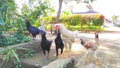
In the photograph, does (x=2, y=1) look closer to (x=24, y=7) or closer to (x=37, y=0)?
(x=24, y=7)

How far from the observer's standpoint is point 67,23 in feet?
46.9

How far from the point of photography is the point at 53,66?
3568mm

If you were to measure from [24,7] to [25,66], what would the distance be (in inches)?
90.8

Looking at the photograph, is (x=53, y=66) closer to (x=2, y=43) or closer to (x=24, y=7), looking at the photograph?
(x=2, y=43)

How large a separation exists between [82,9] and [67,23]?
5995mm

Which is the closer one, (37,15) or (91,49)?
(91,49)

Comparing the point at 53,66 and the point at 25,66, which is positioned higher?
the point at 53,66

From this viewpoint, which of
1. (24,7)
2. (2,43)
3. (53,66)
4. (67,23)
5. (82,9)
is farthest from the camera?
(82,9)

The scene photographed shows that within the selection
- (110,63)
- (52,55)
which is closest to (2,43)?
(52,55)

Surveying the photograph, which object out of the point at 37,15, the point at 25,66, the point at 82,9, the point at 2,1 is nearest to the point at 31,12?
the point at 37,15

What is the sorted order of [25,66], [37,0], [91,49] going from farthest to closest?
1. [37,0]
2. [25,66]
3. [91,49]

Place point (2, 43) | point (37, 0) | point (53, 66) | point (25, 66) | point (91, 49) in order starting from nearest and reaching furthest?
point (53, 66) → point (91, 49) → point (25, 66) → point (2, 43) → point (37, 0)

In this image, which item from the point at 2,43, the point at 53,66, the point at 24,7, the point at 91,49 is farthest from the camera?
the point at 24,7

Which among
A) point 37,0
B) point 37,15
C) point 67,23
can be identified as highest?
point 37,0
